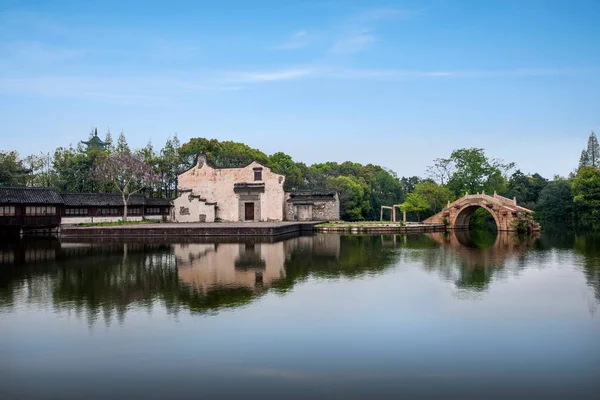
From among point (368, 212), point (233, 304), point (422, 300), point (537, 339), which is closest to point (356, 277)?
point (422, 300)

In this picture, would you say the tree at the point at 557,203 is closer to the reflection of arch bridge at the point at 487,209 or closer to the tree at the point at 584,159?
the tree at the point at 584,159

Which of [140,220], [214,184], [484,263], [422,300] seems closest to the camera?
[422,300]

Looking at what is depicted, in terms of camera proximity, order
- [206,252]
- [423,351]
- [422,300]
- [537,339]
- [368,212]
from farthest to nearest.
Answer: [368,212]
[206,252]
[422,300]
[537,339]
[423,351]

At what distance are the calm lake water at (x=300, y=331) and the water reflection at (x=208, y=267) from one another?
112 mm

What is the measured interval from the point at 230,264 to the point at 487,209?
27.6 meters

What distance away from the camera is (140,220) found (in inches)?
1700

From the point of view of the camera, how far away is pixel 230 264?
19.4 m

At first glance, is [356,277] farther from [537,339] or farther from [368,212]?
[368,212]

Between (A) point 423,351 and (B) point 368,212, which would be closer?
(A) point 423,351

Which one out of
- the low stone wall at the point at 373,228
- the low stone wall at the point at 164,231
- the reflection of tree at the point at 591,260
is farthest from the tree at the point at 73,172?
the reflection of tree at the point at 591,260

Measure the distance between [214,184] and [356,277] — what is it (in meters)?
32.8

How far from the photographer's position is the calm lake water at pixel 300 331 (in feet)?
23.7

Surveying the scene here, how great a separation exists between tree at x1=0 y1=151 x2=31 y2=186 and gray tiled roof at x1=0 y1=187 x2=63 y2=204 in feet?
27.1

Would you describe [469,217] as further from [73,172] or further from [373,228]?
[73,172]
